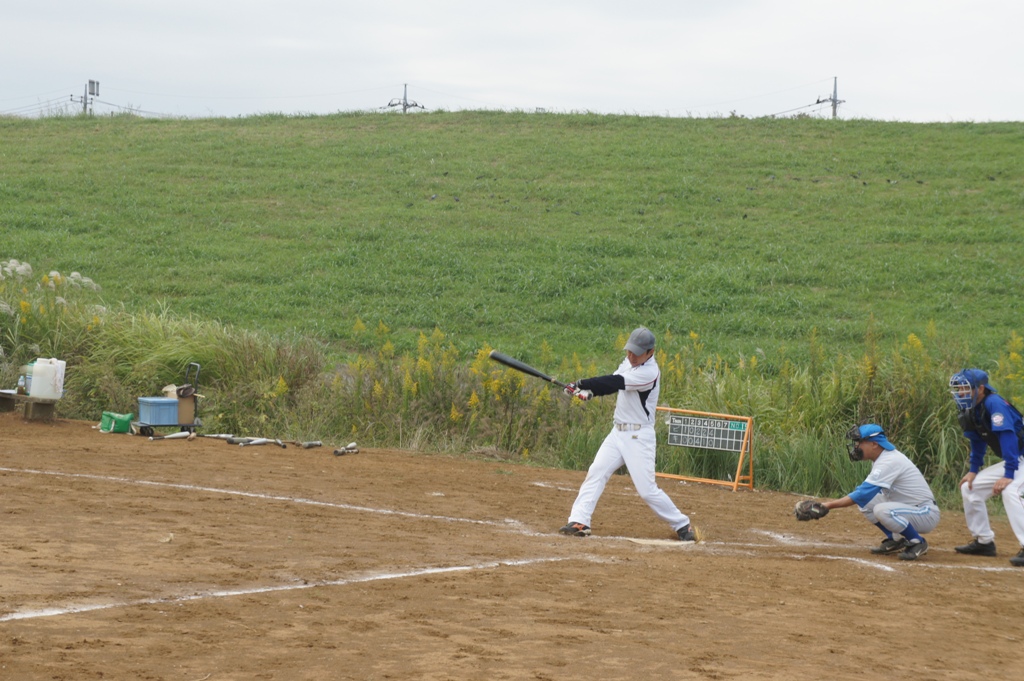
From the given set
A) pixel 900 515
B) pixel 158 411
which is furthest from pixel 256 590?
pixel 158 411

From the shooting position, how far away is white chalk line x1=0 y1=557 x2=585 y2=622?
6.22 meters

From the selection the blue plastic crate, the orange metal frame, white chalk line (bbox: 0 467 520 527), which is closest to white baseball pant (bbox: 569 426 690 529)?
white chalk line (bbox: 0 467 520 527)

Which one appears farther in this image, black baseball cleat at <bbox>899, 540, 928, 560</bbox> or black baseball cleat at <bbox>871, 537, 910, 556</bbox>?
black baseball cleat at <bbox>871, 537, 910, 556</bbox>

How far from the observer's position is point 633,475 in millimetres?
9891

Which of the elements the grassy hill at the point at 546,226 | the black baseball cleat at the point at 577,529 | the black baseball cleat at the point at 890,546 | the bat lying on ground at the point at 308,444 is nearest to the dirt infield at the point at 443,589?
the black baseball cleat at the point at 890,546

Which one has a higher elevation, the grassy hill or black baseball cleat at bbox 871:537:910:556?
the grassy hill

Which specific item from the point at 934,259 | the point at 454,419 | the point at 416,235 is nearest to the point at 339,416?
the point at 454,419

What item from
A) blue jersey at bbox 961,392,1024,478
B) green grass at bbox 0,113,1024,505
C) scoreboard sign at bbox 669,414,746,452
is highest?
green grass at bbox 0,113,1024,505

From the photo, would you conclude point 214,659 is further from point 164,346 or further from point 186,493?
point 164,346

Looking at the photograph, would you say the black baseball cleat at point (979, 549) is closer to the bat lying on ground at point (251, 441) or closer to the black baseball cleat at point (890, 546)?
the black baseball cleat at point (890, 546)

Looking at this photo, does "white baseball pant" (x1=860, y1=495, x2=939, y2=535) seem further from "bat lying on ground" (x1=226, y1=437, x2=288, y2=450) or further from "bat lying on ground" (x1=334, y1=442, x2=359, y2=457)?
"bat lying on ground" (x1=226, y1=437, x2=288, y2=450)

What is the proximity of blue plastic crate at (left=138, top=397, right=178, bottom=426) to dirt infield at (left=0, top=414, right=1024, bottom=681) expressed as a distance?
277 centimetres

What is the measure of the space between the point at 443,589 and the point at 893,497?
4.45 metres

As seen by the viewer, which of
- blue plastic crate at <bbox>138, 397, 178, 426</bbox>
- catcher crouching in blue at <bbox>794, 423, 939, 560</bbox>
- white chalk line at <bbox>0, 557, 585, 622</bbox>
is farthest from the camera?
blue plastic crate at <bbox>138, 397, 178, 426</bbox>
